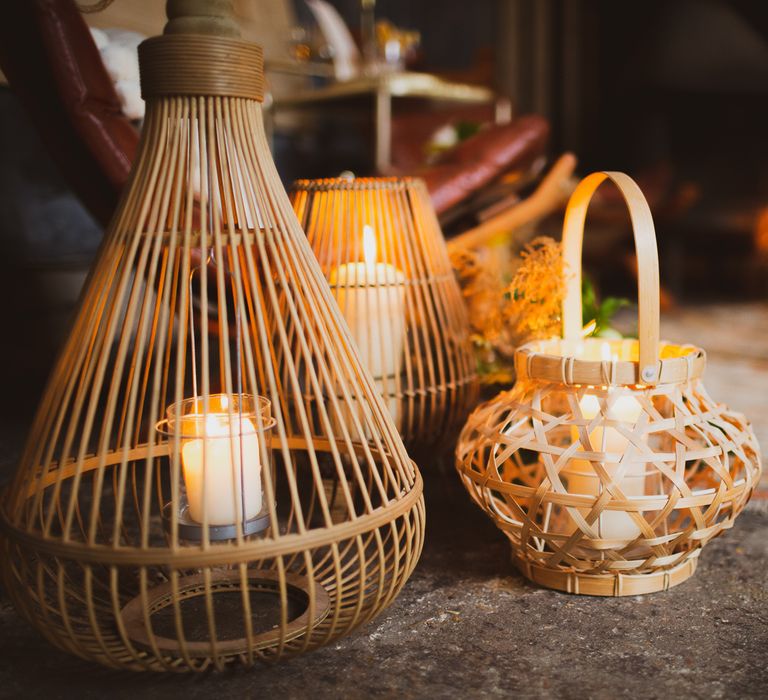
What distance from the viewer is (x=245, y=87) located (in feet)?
2.61

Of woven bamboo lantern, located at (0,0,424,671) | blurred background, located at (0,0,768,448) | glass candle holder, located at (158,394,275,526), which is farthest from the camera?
blurred background, located at (0,0,768,448)

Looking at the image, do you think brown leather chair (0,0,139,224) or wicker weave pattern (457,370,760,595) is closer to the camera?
wicker weave pattern (457,370,760,595)

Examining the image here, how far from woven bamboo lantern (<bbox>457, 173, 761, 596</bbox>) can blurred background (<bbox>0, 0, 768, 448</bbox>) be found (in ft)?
1.79

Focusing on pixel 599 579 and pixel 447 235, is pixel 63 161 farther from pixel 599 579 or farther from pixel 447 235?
pixel 599 579

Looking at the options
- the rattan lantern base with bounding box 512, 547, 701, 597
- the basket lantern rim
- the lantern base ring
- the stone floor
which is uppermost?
the basket lantern rim

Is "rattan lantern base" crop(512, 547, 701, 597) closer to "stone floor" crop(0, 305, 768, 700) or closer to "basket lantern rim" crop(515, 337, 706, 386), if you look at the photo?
"stone floor" crop(0, 305, 768, 700)

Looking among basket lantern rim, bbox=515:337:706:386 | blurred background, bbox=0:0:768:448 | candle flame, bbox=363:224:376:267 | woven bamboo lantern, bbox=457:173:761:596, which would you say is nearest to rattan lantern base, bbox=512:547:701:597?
woven bamboo lantern, bbox=457:173:761:596

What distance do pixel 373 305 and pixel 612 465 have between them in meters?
0.46

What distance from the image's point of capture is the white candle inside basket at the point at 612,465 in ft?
3.33

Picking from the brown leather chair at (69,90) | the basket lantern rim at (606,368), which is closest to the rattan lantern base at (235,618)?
the basket lantern rim at (606,368)

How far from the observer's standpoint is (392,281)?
125 centimetres

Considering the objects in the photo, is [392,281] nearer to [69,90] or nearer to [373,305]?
[373,305]

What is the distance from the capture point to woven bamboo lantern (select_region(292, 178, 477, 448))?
1.23 metres

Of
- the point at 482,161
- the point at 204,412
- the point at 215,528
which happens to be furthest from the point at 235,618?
the point at 482,161
